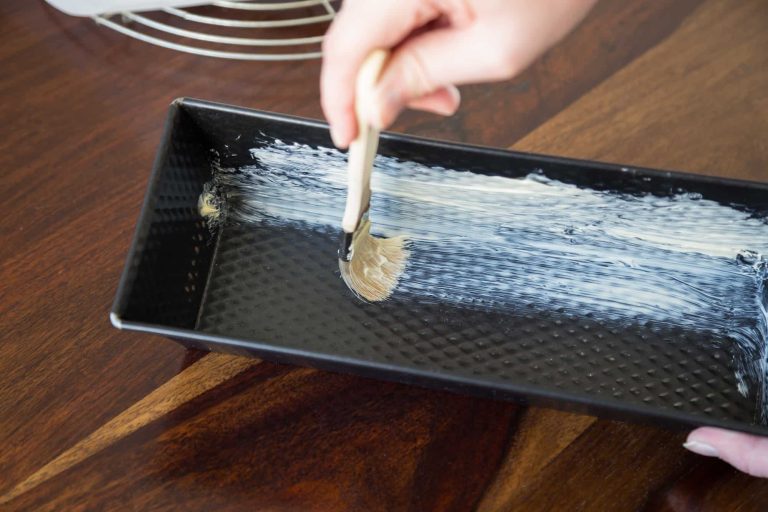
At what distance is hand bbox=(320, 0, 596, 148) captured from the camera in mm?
397

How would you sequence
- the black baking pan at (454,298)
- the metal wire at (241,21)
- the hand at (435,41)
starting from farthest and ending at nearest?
the metal wire at (241,21)
the black baking pan at (454,298)
the hand at (435,41)

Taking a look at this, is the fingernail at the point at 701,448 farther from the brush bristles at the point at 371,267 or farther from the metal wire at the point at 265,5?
the metal wire at the point at 265,5

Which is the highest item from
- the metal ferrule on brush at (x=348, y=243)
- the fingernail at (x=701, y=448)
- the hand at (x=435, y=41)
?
the hand at (x=435, y=41)

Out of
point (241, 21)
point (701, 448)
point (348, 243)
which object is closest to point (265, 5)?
point (241, 21)

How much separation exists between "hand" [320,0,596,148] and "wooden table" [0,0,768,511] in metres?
0.20

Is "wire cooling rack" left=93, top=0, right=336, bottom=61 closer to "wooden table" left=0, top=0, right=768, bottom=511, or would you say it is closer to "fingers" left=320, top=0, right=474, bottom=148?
"wooden table" left=0, top=0, right=768, bottom=511

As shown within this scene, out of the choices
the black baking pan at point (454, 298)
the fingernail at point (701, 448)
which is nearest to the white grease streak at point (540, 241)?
the black baking pan at point (454, 298)

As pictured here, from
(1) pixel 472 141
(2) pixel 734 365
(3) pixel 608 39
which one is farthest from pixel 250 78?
(2) pixel 734 365

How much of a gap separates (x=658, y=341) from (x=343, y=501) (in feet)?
0.87

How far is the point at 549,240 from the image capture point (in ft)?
1.97

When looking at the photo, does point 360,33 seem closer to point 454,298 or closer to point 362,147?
point 362,147

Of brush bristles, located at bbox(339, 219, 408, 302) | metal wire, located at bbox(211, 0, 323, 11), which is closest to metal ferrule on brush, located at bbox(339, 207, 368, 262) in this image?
brush bristles, located at bbox(339, 219, 408, 302)

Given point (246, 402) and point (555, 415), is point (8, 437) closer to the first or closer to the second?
point (246, 402)

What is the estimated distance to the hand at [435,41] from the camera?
1.30 ft
